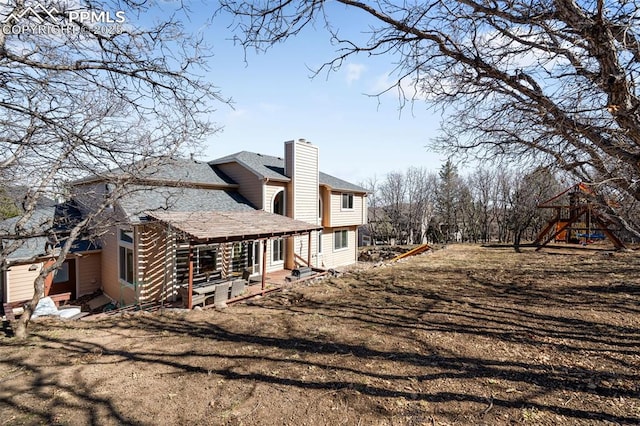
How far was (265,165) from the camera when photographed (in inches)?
625

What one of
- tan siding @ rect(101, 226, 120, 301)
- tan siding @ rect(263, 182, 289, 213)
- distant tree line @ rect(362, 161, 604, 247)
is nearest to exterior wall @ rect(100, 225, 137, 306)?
tan siding @ rect(101, 226, 120, 301)

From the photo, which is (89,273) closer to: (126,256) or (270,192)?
(126,256)

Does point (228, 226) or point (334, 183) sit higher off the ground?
point (334, 183)

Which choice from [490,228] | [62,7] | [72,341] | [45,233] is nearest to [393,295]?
[72,341]

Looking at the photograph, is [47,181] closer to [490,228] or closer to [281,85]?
[281,85]

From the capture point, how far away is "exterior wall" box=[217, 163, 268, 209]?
14484 millimetres

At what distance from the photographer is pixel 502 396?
3539 millimetres

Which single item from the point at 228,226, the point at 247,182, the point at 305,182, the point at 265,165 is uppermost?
the point at 265,165

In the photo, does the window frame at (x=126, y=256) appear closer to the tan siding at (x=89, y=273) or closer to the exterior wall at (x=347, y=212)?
the tan siding at (x=89, y=273)

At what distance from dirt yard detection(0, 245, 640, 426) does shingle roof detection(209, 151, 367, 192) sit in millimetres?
7992

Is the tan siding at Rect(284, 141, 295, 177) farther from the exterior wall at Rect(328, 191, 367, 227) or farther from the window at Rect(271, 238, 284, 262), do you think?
the exterior wall at Rect(328, 191, 367, 227)

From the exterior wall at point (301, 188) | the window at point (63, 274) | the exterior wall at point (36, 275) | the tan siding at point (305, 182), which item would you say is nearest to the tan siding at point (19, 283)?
the exterior wall at point (36, 275)

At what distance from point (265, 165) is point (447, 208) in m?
26.1

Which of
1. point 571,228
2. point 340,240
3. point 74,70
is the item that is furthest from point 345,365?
point 571,228
